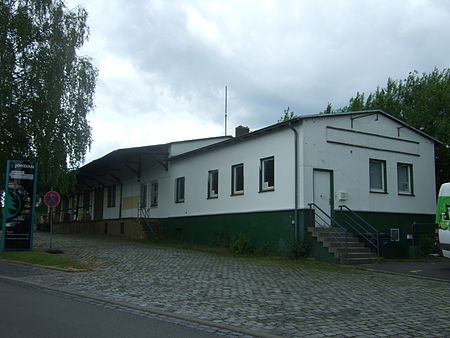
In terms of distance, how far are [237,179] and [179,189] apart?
20.2ft

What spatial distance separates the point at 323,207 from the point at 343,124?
140 inches

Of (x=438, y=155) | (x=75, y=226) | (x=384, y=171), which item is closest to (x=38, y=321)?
(x=384, y=171)

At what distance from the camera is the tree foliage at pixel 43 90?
20578 millimetres

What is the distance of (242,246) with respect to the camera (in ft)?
66.9

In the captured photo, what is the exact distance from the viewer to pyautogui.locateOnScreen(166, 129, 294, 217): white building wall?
63.1 feet

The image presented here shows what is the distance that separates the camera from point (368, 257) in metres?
17.3

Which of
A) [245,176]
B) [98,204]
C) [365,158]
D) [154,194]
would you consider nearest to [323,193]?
[365,158]

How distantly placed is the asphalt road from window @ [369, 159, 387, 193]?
1443cm

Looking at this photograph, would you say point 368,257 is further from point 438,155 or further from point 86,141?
point 86,141

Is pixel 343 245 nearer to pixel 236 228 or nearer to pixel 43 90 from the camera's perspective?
pixel 236 228

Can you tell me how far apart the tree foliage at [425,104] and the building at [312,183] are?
3.25 metres

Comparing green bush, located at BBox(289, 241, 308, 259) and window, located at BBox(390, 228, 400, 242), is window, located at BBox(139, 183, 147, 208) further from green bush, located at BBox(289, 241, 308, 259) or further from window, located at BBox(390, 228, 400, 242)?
window, located at BBox(390, 228, 400, 242)

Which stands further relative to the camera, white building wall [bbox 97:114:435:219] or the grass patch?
white building wall [bbox 97:114:435:219]

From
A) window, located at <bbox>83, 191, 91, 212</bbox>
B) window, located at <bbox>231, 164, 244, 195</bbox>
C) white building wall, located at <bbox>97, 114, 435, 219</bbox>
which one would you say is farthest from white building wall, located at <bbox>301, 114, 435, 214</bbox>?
window, located at <bbox>83, 191, 91, 212</bbox>
